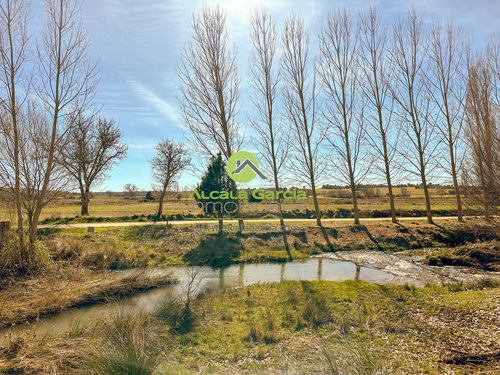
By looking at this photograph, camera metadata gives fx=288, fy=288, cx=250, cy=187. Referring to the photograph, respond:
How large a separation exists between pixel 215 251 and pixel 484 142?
40.4 feet

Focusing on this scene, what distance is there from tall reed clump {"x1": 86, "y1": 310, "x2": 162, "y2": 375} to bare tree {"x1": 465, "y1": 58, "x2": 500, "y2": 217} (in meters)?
8.48

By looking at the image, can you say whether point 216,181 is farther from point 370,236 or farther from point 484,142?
point 484,142

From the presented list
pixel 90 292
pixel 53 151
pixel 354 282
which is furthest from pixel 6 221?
pixel 354 282

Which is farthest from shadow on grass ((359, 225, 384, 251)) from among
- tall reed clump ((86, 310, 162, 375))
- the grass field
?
tall reed clump ((86, 310, 162, 375))

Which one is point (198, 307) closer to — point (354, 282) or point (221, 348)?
point (221, 348)

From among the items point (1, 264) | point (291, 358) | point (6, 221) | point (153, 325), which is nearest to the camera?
point (291, 358)

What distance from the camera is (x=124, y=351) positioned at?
466 centimetres

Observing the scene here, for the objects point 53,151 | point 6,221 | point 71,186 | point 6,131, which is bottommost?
point 6,221

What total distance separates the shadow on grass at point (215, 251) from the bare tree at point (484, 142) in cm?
1020

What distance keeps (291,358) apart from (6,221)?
13.4 meters

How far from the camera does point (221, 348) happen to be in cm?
593

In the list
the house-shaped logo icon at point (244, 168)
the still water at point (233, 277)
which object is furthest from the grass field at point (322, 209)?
the house-shaped logo icon at point (244, 168)

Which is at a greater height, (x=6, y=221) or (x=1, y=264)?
(x=6, y=221)

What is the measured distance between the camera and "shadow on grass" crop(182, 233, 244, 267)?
14625 mm
